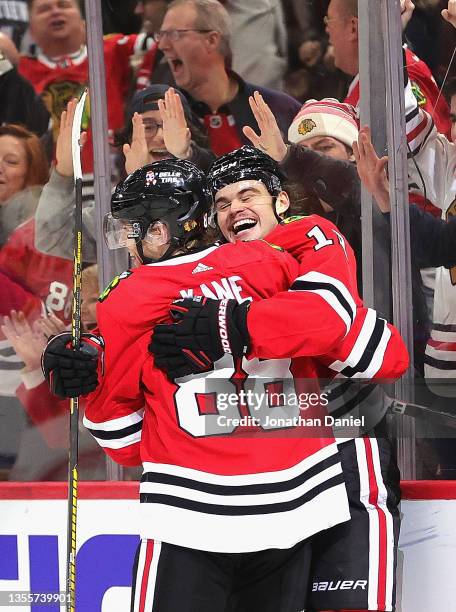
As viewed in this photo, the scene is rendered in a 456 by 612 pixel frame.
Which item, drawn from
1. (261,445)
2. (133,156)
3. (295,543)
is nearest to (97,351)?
→ (261,445)

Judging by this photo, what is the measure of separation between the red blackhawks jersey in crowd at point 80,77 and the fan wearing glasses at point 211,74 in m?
0.12

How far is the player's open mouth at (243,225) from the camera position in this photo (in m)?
2.08

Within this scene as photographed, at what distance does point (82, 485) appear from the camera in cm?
245

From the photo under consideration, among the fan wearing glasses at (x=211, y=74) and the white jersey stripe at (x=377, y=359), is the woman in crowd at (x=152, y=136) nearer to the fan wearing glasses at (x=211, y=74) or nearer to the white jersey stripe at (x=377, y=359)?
the fan wearing glasses at (x=211, y=74)

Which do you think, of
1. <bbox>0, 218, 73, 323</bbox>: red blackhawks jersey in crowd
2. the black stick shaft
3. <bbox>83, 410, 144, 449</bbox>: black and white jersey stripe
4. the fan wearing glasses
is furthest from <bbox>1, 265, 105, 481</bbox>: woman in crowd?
<bbox>83, 410, 144, 449</bbox>: black and white jersey stripe

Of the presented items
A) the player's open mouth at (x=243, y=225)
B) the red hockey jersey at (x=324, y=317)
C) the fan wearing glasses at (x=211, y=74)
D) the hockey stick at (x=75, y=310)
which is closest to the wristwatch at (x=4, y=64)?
the fan wearing glasses at (x=211, y=74)

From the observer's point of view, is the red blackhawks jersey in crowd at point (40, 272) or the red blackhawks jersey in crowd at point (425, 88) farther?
the red blackhawks jersey in crowd at point (40, 272)

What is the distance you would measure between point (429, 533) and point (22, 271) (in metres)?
1.38

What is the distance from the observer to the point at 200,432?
1.74 m

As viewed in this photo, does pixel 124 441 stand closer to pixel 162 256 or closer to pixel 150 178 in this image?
pixel 162 256

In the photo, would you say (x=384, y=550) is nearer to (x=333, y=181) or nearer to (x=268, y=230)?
(x=268, y=230)

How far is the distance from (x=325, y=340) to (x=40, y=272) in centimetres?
134

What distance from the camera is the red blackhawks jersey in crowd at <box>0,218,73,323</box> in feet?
9.24

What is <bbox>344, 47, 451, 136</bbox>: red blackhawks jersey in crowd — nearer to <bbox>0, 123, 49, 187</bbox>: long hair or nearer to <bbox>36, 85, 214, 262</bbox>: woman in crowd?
<bbox>36, 85, 214, 262</bbox>: woman in crowd
